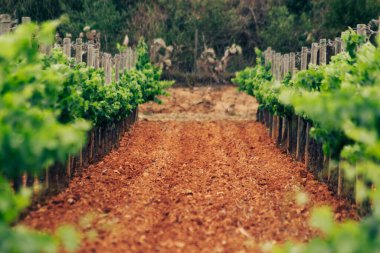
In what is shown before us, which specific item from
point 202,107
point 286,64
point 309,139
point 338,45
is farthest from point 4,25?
point 202,107

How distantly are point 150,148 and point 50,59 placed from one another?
24.9 feet

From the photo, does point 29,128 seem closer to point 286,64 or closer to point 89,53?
point 89,53

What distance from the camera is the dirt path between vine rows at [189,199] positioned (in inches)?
314

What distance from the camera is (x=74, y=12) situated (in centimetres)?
4194

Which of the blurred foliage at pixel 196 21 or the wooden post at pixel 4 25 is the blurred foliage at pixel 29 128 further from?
the blurred foliage at pixel 196 21

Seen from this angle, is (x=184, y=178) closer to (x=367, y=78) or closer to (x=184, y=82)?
(x=367, y=78)

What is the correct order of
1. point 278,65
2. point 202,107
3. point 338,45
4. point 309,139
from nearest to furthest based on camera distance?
point 309,139, point 338,45, point 278,65, point 202,107

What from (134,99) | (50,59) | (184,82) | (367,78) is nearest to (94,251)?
(367,78)

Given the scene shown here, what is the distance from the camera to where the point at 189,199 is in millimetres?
10477

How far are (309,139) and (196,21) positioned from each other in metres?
27.3

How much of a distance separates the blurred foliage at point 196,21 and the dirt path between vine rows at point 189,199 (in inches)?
801

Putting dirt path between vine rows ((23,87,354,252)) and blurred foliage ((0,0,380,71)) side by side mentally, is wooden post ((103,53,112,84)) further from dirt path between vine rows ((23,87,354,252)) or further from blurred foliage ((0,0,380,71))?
blurred foliage ((0,0,380,71))

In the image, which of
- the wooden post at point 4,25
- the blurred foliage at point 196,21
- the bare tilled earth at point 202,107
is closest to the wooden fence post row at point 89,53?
the wooden post at point 4,25

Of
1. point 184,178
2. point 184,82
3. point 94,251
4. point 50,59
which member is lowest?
point 184,82
